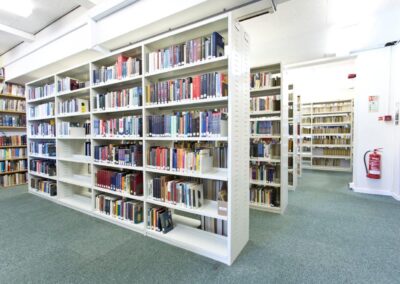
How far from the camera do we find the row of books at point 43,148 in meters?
3.87

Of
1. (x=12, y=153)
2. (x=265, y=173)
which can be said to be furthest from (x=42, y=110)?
(x=265, y=173)

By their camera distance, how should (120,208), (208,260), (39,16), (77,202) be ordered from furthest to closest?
(39,16) < (77,202) < (120,208) < (208,260)

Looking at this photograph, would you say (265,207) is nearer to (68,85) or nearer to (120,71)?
(120,71)

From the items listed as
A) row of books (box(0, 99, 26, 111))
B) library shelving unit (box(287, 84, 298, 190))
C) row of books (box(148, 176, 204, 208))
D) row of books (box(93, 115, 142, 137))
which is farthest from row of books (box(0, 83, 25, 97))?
library shelving unit (box(287, 84, 298, 190))

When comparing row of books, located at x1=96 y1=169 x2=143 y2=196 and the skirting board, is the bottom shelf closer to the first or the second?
row of books, located at x1=96 y1=169 x2=143 y2=196

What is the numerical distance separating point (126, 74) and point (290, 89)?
3665mm

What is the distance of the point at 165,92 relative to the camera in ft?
7.56

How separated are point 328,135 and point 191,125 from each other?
261 inches

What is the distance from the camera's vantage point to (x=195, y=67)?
2.24 metres

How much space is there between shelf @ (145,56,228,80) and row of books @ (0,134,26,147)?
194 inches

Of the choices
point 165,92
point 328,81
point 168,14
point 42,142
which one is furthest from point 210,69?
point 328,81

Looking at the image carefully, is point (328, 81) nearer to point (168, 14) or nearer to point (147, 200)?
point (168, 14)

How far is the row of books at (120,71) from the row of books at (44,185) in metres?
2.41

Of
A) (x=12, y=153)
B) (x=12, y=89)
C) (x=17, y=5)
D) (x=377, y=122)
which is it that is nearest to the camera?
(x=17, y=5)
